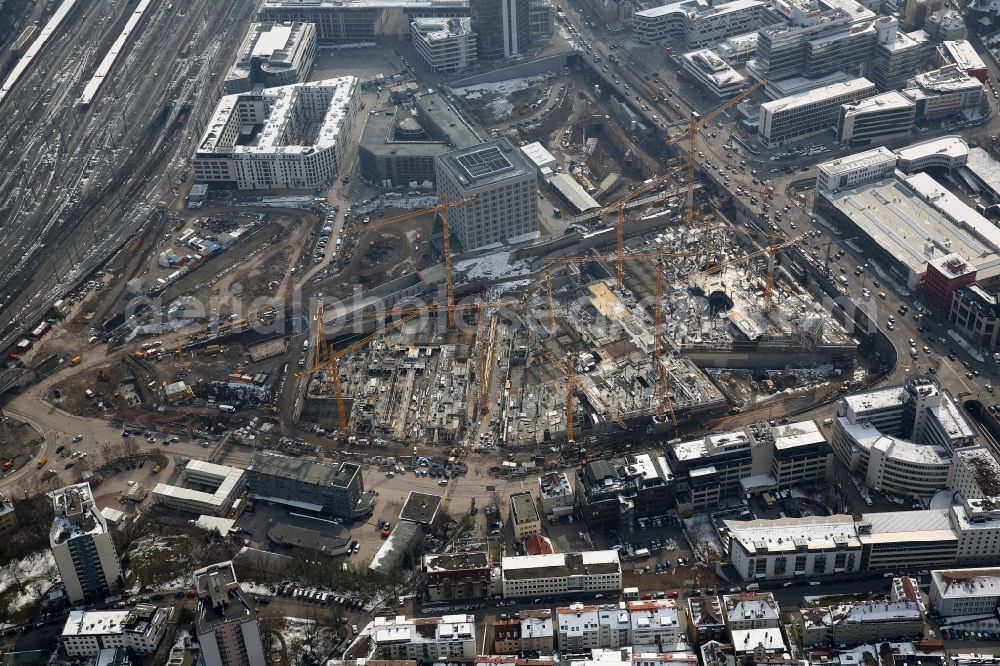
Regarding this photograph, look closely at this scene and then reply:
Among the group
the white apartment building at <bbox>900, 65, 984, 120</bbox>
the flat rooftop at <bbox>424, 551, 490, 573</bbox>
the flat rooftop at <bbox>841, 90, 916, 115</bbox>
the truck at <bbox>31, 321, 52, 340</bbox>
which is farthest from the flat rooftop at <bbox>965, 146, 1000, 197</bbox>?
the truck at <bbox>31, 321, 52, 340</bbox>

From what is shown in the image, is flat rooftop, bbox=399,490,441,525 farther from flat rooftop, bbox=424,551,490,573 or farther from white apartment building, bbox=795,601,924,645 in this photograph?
white apartment building, bbox=795,601,924,645

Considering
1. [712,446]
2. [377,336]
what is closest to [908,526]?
[712,446]

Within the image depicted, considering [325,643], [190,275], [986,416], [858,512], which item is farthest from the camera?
[190,275]

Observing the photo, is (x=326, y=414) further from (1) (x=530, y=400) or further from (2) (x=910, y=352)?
(2) (x=910, y=352)

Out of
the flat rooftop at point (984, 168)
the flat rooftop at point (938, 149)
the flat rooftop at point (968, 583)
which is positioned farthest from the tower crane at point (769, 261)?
the flat rooftop at point (968, 583)

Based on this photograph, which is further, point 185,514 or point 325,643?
point 185,514

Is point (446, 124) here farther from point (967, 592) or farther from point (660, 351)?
point (967, 592)

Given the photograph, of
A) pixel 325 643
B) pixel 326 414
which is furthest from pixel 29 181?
pixel 325 643

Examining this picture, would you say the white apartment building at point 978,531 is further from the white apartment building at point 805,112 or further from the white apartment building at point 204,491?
the white apartment building at point 805,112
